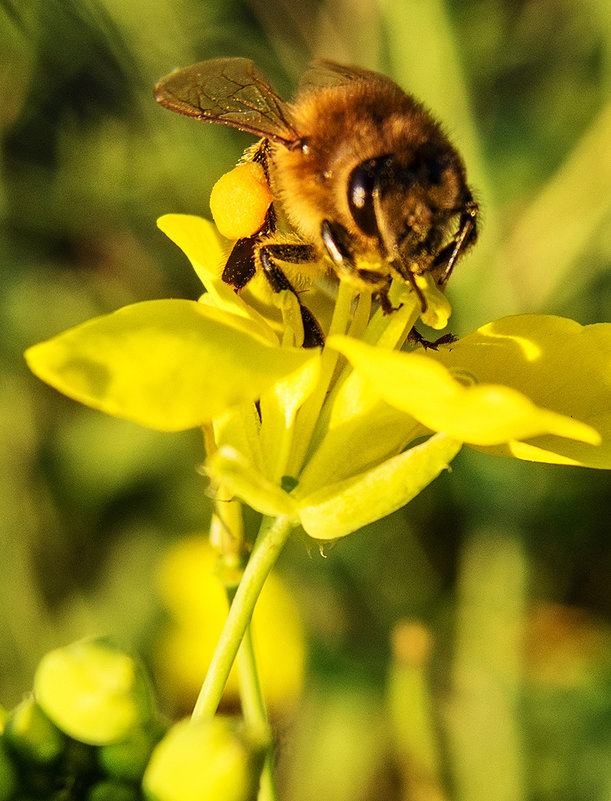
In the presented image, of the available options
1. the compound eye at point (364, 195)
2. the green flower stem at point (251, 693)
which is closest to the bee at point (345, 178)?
the compound eye at point (364, 195)

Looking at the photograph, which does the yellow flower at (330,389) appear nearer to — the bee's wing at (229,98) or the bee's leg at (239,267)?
the bee's leg at (239,267)

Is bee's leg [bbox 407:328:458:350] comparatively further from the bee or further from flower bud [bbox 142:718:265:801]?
flower bud [bbox 142:718:265:801]

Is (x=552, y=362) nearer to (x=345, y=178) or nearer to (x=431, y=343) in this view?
(x=431, y=343)

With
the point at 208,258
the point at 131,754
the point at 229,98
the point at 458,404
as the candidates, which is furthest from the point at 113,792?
the point at 229,98

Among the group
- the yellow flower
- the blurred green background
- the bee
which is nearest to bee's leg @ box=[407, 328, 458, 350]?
the yellow flower

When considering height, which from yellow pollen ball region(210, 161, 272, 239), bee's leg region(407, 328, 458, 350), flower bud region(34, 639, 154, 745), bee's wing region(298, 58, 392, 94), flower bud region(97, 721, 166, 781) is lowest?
flower bud region(97, 721, 166, 781)

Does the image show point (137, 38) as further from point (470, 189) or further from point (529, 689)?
point (529, 689)

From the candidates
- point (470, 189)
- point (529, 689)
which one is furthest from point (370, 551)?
point (470, 189)
